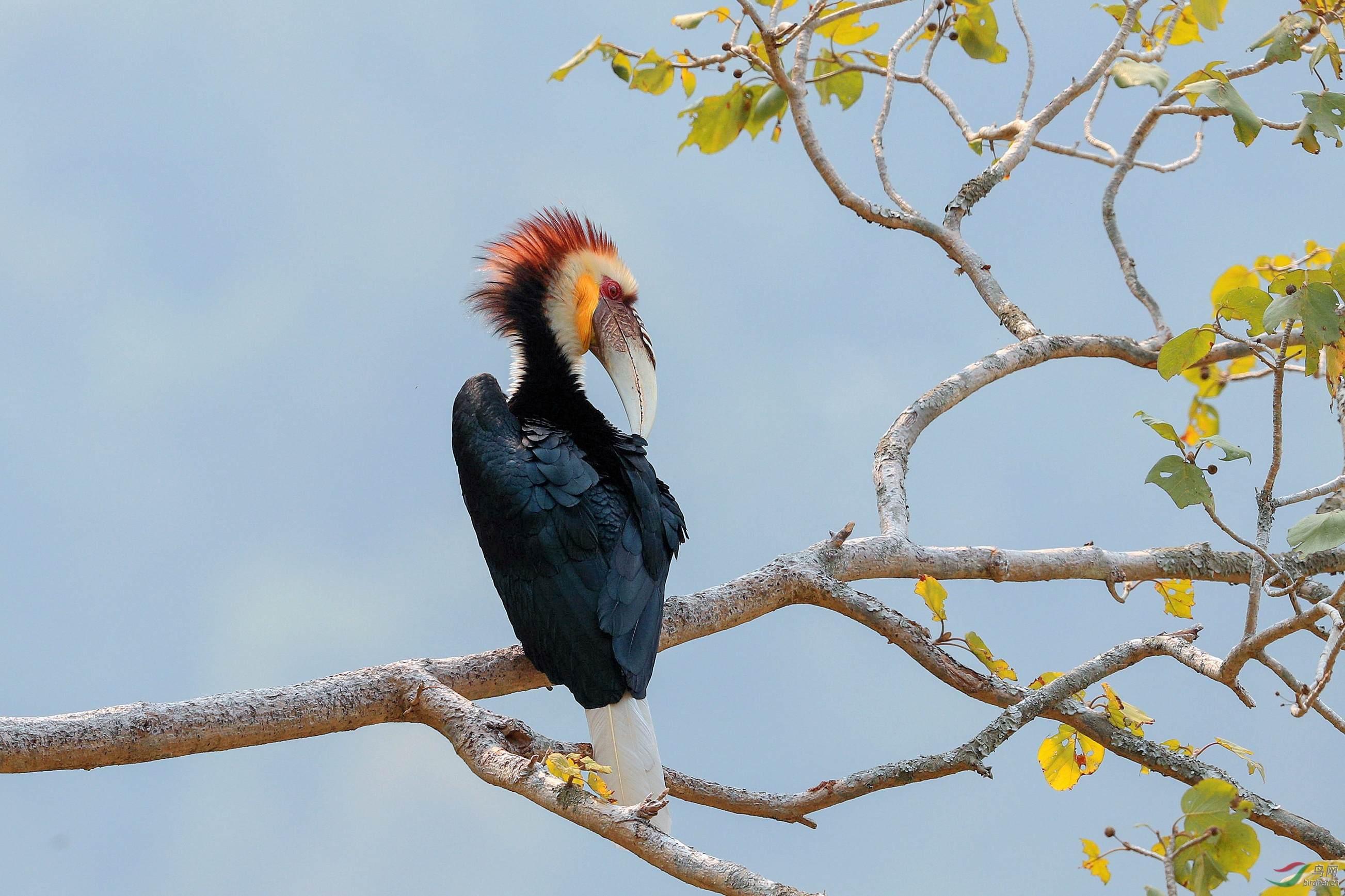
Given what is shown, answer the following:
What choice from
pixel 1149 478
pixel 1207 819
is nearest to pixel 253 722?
pixel 1207 819

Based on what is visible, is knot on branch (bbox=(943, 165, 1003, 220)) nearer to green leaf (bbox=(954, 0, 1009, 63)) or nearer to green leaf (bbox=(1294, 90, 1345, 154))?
green leaf (bbox=(954, 0, 1009, 63))

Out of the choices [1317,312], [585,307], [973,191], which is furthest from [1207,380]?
[585,307]

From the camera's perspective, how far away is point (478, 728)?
8.05 feet

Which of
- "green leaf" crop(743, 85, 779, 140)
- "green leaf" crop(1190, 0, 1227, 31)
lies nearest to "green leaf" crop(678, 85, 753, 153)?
"green leaf" crop(743, 85, 779, 140)

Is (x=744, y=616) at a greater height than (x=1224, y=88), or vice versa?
(x=1224, y=88)

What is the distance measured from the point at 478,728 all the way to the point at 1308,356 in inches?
87.4

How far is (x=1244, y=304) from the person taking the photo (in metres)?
2.75

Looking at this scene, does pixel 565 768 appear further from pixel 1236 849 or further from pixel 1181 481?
pixel 1181 481

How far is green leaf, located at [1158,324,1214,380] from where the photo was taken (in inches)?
107

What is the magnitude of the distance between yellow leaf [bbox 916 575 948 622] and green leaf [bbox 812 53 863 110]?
2.50 metres

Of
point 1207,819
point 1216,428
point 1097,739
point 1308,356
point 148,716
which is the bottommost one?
point 148,716

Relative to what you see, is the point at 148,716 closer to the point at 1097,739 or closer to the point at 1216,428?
the point at 1097,739

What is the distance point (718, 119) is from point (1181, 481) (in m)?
2.38

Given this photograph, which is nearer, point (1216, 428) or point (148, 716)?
point (148, 716)
